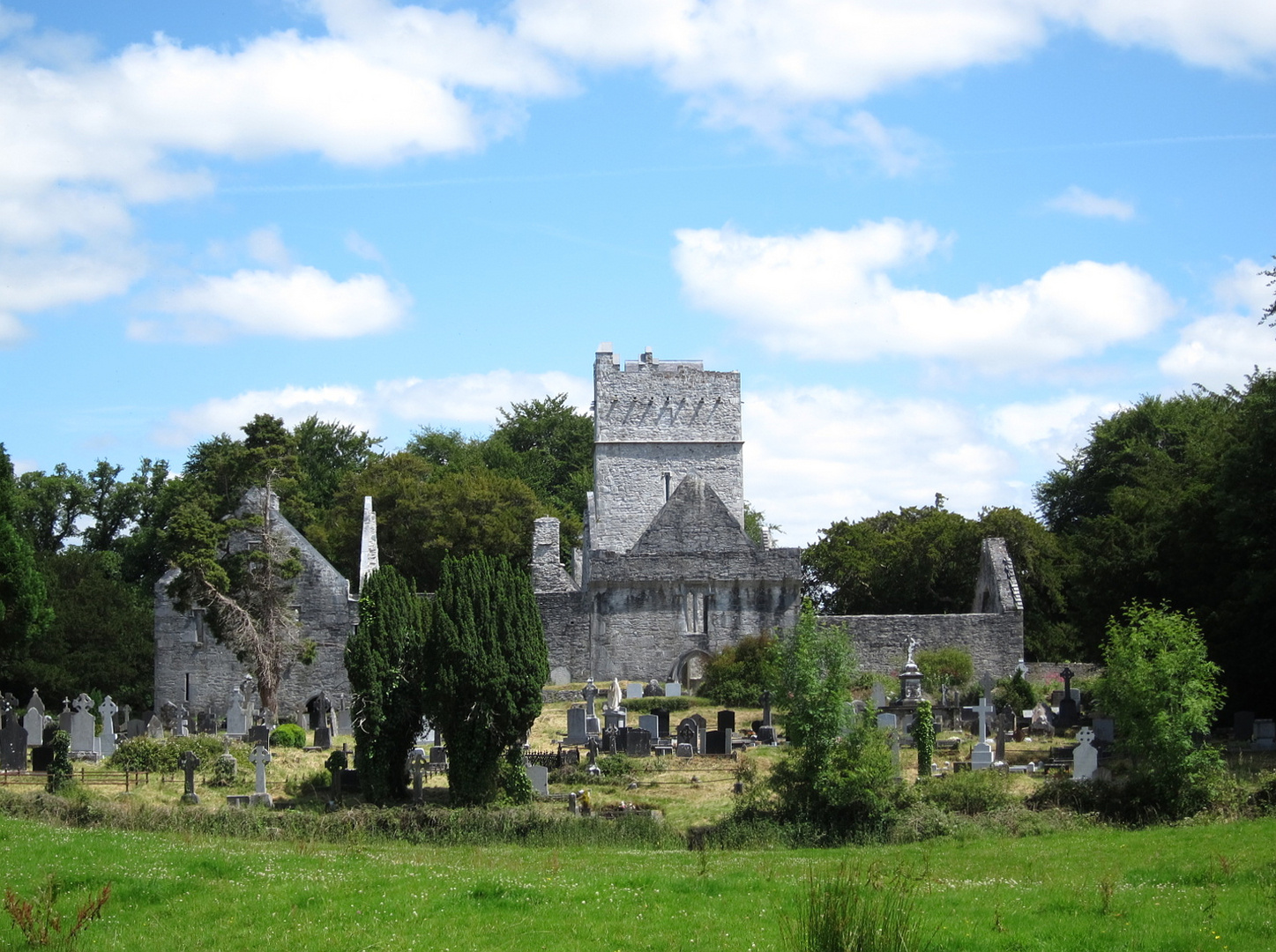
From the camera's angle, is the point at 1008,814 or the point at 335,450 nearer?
the point at 1008,814

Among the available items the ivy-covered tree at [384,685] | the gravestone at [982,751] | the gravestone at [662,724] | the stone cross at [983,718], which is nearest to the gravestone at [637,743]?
the gravestone at [662,724]

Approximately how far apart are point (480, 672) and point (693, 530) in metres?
18.6

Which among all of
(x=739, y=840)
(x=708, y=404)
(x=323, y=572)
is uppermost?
(x=708, y=404)

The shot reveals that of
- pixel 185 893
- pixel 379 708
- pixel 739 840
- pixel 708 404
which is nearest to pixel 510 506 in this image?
pixel 708 404

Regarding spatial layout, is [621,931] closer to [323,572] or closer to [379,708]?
[379,708]

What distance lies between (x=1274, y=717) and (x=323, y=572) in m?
23.5

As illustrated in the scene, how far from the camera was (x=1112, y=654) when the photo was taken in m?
22.2

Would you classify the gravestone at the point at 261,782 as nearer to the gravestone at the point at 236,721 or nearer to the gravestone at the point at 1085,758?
the gravestone at the point at 236,721

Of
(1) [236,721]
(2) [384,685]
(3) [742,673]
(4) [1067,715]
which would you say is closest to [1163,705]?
(4) [1067,715]

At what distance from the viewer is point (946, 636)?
38062mm

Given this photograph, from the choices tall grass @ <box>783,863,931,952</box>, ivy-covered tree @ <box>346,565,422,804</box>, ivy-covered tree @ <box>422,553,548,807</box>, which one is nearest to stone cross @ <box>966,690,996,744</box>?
ivy-covered tree @ <box>422,553,548,807</box>

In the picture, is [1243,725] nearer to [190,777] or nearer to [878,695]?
[878,695]

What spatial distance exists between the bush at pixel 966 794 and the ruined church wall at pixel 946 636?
16.7 meters

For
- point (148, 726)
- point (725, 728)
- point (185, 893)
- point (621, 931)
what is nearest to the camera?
point (621, 931)
